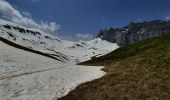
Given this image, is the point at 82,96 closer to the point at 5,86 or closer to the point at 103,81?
the point at 103,81

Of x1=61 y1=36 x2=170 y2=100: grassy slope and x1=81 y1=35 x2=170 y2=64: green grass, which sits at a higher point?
x1=81 y1=35 x2=170 y2=64: green grass

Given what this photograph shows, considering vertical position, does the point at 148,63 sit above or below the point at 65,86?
above

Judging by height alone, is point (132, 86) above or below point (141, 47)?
below

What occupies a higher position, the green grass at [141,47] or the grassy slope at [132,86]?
the green grass at [141,47]

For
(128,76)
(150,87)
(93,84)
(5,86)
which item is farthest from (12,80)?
(150,87)

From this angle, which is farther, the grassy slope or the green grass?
the green grass

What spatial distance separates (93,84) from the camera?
31172mm

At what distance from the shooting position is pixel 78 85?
32000mm

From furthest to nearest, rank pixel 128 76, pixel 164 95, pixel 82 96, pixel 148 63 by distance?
pixel 148 63 → pixel 128 76 → pixel 82 96 → pixel 164 95

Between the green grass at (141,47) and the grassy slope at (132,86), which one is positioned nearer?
the grassy slope at (132,86)

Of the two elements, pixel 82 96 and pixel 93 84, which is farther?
pixel 93 84

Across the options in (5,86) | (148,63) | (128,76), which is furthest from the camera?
(148,63)

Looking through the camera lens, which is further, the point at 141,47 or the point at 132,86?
the point at 141,47

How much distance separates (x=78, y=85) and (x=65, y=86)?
1.57m
